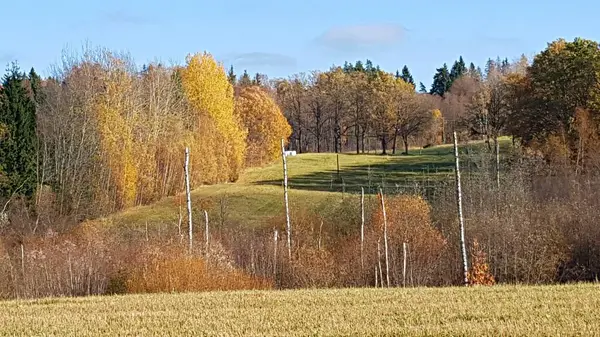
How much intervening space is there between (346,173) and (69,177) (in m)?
29.7

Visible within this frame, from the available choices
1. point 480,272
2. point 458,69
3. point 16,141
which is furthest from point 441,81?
point 480,272

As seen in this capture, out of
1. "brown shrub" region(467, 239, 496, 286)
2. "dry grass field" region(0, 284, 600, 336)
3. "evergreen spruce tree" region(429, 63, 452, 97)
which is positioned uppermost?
"evergreen spruce tree" region(429, 63, 452, 97)

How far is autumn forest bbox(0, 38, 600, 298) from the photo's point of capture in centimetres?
2872

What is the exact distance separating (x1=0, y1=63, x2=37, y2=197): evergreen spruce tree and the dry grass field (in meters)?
28.7

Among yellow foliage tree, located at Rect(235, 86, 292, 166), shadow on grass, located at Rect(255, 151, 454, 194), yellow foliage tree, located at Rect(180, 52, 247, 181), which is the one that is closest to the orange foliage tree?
shadow on grass, located at Rect(255, 151, 454, 194)

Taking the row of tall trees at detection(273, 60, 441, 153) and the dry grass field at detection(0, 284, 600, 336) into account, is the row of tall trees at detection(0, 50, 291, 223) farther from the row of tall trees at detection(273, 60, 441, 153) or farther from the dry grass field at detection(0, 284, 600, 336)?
the row of tall trees at detection(273, 60, 441, 153)

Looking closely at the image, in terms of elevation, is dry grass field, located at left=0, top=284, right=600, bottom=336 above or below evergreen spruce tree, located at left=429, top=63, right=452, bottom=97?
below

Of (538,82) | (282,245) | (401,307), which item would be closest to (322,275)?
(282,245)

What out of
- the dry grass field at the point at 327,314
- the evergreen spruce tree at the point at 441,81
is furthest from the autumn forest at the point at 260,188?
the evergreen spruce tree at the point at 441,81

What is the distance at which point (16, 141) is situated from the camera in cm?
4888

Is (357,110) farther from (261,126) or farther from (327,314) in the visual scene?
(327,314)

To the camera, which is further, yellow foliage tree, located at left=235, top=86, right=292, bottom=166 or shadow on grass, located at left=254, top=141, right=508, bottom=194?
yellow foliage tree, located at left=235, top=86, right=292, bottom=166

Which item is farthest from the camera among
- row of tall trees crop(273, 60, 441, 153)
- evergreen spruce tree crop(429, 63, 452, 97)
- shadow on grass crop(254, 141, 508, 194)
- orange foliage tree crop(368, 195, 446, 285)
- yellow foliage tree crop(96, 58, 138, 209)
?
evergreen spruce tree crop(429, 63, 452, 97)

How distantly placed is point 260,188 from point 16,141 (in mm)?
19790
